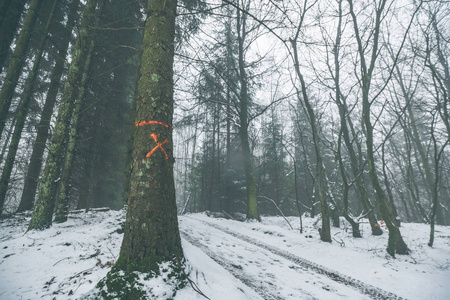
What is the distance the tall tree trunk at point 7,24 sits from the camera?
17.1 feet

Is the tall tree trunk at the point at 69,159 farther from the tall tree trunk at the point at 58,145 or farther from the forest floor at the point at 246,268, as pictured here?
the forest floor at the point at 246,268

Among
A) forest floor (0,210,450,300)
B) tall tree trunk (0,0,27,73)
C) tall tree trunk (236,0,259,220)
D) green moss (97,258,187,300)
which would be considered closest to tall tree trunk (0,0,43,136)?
tall tree trunk (0,0,27,73)

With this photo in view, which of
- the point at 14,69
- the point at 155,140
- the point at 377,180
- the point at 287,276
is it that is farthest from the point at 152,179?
the point at 14,69

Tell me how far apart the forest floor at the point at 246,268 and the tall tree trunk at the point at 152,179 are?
0.87 feet

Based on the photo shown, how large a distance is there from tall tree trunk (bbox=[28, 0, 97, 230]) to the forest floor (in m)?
0.47

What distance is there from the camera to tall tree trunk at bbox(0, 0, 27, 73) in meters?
5.23

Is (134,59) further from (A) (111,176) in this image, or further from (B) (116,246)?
(B) (116,246)

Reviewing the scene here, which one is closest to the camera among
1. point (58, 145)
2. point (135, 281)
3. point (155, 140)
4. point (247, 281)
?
point (135, 281)

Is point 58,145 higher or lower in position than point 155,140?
higher

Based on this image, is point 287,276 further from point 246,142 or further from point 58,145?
point 246,142

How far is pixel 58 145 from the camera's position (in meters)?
4.61

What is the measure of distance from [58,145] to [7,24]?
171 inches

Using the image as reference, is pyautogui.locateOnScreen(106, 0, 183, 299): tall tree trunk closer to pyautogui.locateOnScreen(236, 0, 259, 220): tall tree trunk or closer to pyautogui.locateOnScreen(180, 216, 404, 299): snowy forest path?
pyautogui.locateOnScreen(180, 216, 404, 299): snowy forest path

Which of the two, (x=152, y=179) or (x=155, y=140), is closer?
(x=152, y=179)
